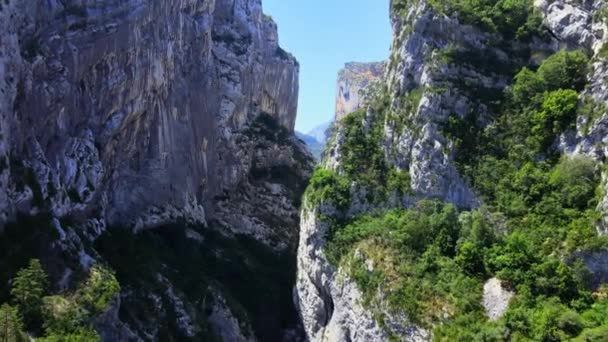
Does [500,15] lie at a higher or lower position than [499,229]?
higher

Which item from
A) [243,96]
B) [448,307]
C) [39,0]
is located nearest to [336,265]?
[448,307]

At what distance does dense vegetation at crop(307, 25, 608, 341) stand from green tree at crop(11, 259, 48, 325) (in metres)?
25.6

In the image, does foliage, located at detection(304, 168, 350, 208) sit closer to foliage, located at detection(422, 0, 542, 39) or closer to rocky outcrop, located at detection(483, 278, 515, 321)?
rocky outcrop, located at detection(483, 278, 515, 321)

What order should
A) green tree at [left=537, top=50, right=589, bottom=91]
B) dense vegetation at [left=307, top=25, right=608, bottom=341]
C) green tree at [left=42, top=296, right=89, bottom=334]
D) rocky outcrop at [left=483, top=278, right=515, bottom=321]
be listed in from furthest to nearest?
green tree at [left=537, top=50, right=589, bottom=91] < rocky outcrop at [left=483, top=278, right=515, bottom=321] < dense vegetation at [left=307, top=25, right=608, bottom=341] < green tree at [left=42, top=296, right=89, bottom=334]

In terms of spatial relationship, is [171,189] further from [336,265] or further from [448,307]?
[448,307]

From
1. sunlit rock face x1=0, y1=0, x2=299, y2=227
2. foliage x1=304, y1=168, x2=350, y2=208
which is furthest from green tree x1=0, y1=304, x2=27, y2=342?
foliage x1=304, y1=168, x2=350, y2=208

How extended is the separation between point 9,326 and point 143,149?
35382mm

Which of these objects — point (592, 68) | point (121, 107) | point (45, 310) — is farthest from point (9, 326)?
point (592, 68)

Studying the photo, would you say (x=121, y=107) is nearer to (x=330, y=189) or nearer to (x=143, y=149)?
(x=143, y=149)

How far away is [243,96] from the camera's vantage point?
95.6 metres

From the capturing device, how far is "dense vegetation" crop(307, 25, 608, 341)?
144 ft

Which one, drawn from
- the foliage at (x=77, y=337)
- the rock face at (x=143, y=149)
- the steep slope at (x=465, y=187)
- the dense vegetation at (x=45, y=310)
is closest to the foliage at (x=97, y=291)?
the dense vegetation at (x=45, y=310)

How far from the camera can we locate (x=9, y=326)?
37.1m

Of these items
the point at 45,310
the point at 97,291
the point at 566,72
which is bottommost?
the point at 45,310
